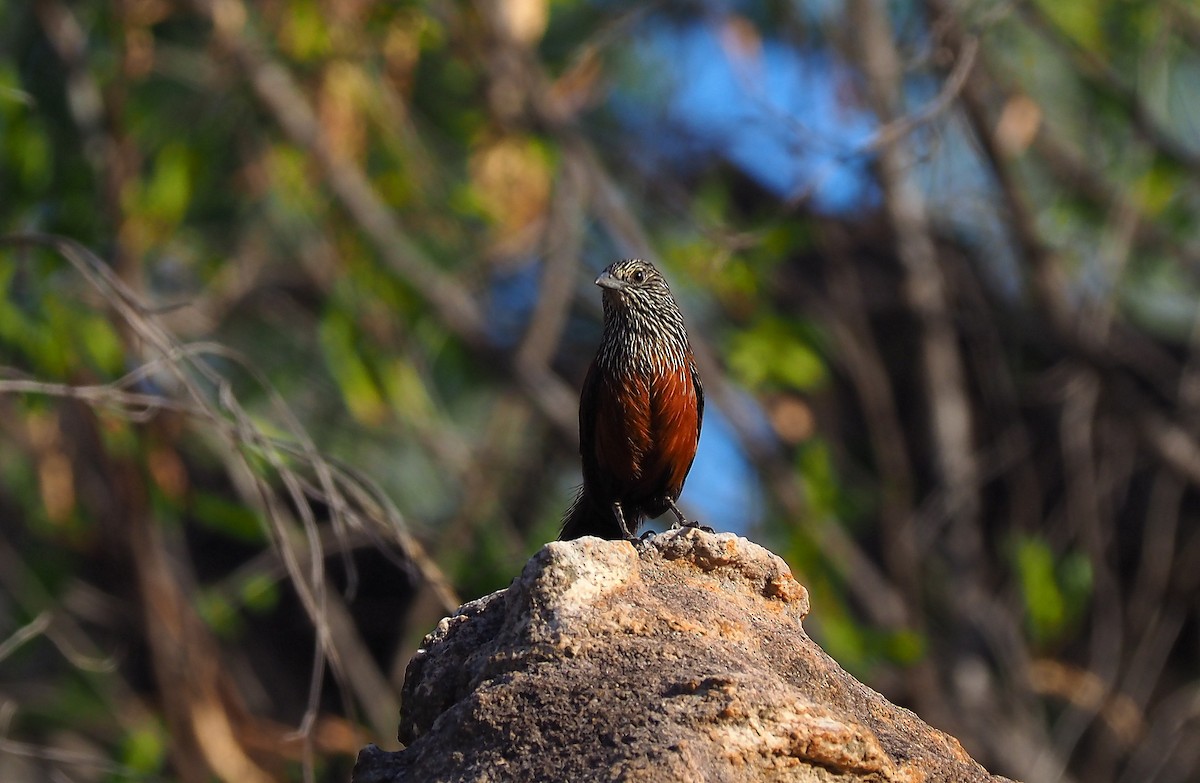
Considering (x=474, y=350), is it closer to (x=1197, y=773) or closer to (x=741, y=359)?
(x=741, y=359)

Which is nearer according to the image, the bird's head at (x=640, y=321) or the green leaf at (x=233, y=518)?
the bird's head at (x=640, y=321)

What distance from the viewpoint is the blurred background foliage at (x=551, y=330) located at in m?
10.1

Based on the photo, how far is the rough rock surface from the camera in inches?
129

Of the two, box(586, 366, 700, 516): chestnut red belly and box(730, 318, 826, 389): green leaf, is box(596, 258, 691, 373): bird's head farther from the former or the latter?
box(730, 318, 826, 389): green leaf

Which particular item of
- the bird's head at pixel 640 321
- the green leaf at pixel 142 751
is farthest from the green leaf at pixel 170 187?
the bird's head at pixel 640 321

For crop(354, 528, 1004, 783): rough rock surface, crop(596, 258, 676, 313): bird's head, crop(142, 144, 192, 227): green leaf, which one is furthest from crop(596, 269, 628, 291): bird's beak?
crop(142, 144, 192, 227): green leaf

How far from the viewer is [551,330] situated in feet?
34.4

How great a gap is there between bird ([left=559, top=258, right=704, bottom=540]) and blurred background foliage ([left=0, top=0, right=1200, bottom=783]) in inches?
114

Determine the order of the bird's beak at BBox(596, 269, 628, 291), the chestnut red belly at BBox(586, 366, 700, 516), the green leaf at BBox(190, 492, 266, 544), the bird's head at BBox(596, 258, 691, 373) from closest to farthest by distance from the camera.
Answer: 1. the chestnut red belly at BBox(586, 366, 700, 516)
2. the bird's head at BBox(596, 258, 691, 373)
3. the bird's beak at BBox(596, 269, 628, 291)
4. the green leaf at BBox(190, 492, 266, 544)

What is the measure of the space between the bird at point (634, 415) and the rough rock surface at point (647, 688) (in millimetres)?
1822

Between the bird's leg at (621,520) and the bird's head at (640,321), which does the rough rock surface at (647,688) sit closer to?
the bird's leg at (621,520)

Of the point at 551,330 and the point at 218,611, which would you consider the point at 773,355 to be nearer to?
the point at 551,330

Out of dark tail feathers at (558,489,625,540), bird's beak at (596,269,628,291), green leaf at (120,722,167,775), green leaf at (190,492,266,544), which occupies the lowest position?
green leaf at (120,722,167,775)

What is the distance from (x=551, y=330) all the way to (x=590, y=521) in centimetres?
436
